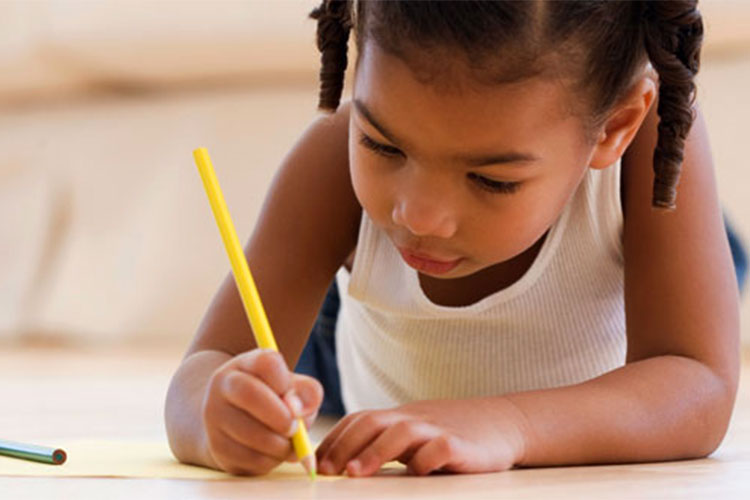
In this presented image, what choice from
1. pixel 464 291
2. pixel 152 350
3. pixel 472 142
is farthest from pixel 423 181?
pixel 152 350

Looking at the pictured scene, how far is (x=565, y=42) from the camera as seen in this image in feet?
1.92

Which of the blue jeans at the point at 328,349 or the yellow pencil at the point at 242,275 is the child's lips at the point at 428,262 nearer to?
the yellow pencil at the point at 242,275

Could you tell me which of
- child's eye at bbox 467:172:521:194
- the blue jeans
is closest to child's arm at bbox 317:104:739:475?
child's eye at bbox 467:172:521:194

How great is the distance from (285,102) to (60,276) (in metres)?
0.45

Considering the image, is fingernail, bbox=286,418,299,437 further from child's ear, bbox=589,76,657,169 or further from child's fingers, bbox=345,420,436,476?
child's ear, bbox=589,76,657,169

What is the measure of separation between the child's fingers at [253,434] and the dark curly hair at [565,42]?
0.17 m

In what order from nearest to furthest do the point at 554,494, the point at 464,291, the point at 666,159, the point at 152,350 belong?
the point at 554,494, the point at 666,159, the point at 464,291, the point at 152,350

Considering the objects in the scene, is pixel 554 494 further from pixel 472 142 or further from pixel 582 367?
pixel 582 367

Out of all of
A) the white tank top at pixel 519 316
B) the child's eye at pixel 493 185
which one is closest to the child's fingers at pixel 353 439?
the child's eye at pixel 493 185

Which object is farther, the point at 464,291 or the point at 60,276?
the point at 60,276

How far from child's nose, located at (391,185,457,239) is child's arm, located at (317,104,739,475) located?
86 millimetres

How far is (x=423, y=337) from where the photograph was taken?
85 centimetres

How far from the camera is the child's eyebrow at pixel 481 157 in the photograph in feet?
1.86

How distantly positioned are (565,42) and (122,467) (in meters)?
0.29
